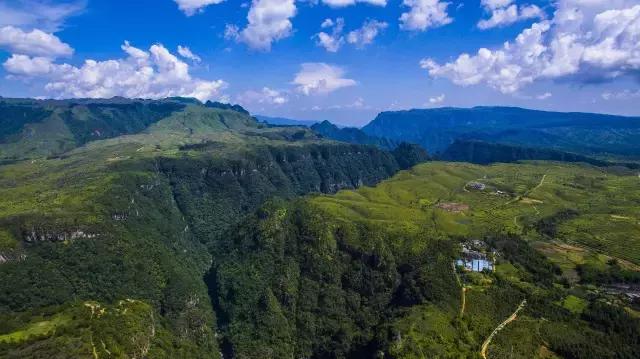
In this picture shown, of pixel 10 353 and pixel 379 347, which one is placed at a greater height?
pixel 10 353

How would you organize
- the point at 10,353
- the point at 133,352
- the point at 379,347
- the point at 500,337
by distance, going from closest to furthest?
the point at 10,353
the point at 133,352
the point at 500,337
the point at 379,347

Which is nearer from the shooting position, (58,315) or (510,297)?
(58,315)

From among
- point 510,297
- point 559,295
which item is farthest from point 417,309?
point 559,295

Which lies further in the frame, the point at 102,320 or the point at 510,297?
the point at 510,297

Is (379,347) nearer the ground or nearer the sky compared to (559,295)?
nearer the ground

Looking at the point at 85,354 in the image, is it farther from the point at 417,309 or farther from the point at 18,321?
the point at 417,309

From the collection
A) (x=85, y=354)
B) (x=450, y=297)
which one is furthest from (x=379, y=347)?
(x=85, y=354)

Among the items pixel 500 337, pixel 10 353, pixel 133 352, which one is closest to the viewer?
pixel 10 353

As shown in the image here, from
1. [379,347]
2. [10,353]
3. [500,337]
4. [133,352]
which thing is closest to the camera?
[10,353]

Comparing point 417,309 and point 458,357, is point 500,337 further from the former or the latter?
point 417,309
